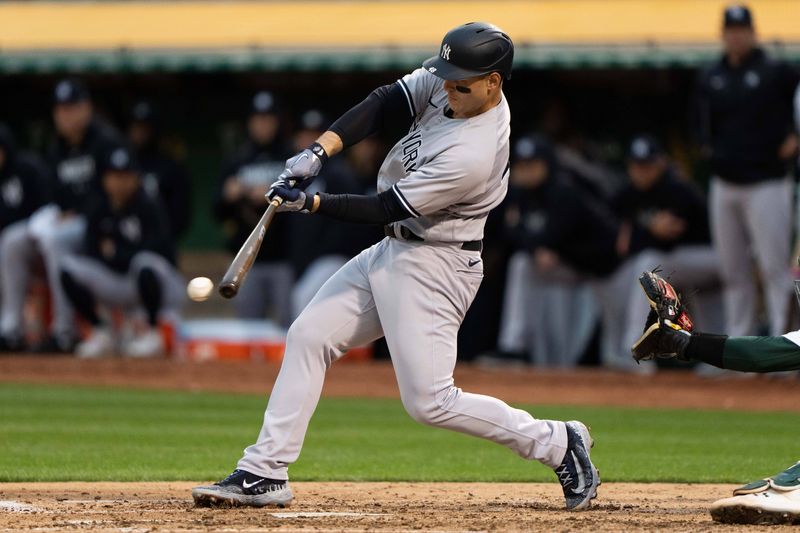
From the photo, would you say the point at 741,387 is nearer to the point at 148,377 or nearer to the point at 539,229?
the point at 539,229

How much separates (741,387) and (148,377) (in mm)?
4156

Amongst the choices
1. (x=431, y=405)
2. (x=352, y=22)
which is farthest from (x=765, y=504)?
(x=352, y=22)

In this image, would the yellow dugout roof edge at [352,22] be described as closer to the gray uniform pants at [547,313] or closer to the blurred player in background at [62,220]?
the blurred player in background at [62,220]

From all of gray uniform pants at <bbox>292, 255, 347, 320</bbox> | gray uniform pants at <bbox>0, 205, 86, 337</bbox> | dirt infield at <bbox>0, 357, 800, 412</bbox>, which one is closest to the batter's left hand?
dirt infield at <bbox>0, 357, 800, 412</bbox>

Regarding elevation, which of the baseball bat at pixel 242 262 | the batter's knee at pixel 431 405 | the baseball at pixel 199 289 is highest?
the baseball bat at pixel 242 262

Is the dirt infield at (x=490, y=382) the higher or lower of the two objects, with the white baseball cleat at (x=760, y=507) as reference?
lower

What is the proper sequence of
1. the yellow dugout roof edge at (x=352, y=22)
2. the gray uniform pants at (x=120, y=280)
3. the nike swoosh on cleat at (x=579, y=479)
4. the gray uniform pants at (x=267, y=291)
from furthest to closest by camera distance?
the yellow dugout roof edge at (x=352, y=22) < the gray uniform pants at (x=267, y=291) < the gray uniform pants at (x=120, y=280) < the nike swoosh on cleat at (x=579, y=479)

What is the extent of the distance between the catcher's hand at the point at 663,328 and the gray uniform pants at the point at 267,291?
23.8 feet

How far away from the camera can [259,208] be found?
38.1 feet

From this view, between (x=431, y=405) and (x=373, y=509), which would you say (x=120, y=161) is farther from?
(x=431, y=405)

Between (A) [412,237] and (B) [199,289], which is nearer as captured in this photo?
(B) [199,289]

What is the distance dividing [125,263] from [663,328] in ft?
24.5

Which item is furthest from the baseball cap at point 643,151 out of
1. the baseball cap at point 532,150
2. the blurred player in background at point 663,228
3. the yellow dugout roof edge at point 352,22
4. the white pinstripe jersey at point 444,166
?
the white pinstripe jersey at point 444,166

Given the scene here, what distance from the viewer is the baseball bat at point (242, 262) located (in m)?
4.61
